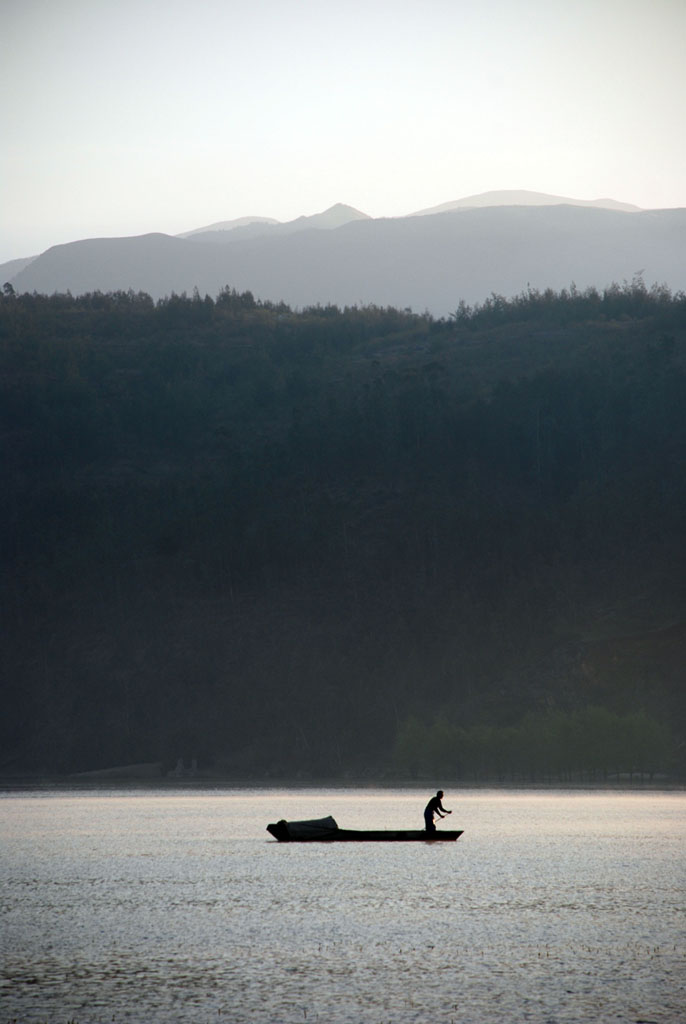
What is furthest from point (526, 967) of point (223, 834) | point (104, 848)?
point (223, 834)

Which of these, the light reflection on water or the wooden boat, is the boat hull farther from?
the light reflection on water

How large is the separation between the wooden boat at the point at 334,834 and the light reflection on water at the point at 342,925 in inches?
45.6

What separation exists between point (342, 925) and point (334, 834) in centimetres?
2921

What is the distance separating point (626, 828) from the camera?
100562 millimetres

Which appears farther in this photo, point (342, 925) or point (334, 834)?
point (334, 834)

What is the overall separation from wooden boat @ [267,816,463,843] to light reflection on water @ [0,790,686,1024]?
3.80 feet

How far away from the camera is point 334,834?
83812 mm

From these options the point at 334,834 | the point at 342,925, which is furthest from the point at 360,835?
the point at 342,925

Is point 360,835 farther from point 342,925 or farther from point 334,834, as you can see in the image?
point 342,925

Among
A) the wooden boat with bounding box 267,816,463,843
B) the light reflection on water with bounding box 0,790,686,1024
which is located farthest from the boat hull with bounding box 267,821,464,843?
the light reflection on water with bounding box 0,790,686,1024

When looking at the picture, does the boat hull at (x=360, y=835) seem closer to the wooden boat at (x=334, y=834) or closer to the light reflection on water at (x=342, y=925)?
the wooden boat at (x=334, y=834)

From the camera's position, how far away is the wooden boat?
8275cm

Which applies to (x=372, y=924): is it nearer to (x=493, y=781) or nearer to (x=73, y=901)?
(x=73, y=901)

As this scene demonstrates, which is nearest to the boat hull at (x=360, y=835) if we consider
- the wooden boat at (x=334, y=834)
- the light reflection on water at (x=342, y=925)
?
the wooden boat at (x=334, y=834)
